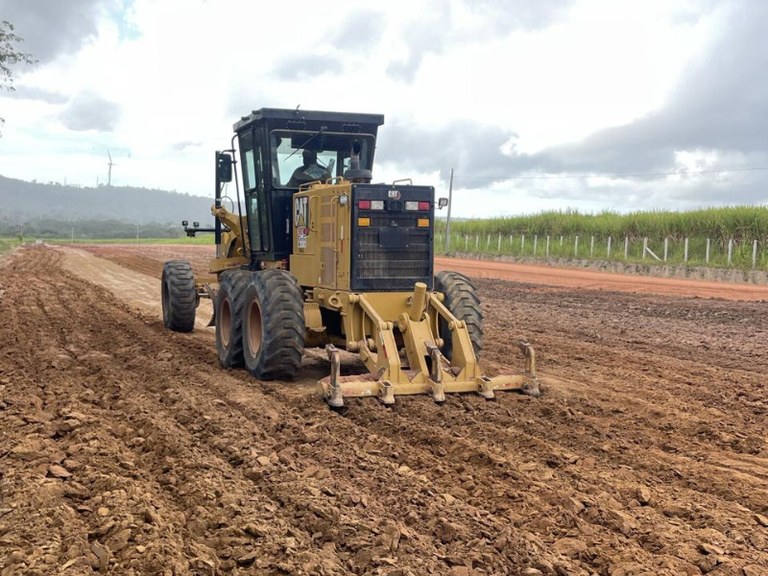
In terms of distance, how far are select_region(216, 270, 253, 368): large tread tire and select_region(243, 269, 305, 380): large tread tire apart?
0.60m

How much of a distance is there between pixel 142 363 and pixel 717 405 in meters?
6.19

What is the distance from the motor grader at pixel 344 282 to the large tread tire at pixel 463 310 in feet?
0.04

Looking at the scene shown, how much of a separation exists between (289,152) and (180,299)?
11.5 ft

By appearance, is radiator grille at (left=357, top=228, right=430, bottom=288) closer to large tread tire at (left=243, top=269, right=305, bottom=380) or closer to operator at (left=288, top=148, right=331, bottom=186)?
large tread tire at (left=243, top=269, right=305, bottom=380)

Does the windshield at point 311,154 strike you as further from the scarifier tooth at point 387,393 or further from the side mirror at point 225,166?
the scarifier tooth at point 387,393

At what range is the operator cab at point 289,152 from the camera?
360 inches

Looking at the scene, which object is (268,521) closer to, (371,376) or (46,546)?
(46,546)

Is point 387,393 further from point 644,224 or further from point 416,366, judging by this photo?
point 644,224

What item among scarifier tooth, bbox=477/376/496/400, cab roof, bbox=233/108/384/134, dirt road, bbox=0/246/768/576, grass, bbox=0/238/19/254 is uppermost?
cab roof, bbox=233/108/384/134

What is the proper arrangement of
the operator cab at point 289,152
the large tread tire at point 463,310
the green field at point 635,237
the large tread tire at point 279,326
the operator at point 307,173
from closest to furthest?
the large tread tire at point 279,326 → the large tread tire at point 463,310 → the operator cab at point 289,152 → the operator at point 307,173 → the green field at point 635,237

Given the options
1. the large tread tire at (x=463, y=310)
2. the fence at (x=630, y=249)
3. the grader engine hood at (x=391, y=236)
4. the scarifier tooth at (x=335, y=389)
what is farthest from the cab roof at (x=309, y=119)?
the fence at (x=630, y=249)

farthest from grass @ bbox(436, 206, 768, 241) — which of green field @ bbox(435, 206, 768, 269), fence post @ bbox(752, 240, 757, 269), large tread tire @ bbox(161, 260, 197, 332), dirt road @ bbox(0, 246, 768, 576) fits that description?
large tread tire @ bbox(161, 260, 197, 332)

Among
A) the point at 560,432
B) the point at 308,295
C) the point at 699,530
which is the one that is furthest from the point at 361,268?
the point at 699,530

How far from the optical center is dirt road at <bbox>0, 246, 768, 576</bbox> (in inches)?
156
